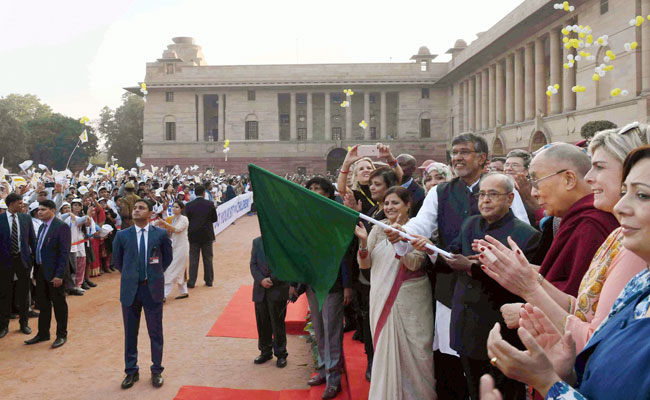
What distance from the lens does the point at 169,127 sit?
5409 cm

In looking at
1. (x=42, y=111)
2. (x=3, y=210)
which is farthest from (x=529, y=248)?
(x=42, y=111)

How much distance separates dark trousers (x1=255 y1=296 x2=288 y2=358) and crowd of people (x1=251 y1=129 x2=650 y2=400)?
3.84 ft

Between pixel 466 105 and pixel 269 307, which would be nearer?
pixel 269 307

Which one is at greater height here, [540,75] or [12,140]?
[540,75]

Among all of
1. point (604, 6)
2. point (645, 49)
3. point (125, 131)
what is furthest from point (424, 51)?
point (125, 131)

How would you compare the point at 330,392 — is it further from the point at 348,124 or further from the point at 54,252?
the point at 348,124

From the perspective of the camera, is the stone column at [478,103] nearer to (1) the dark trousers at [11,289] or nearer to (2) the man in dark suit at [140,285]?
(1) the dark trousers at [11,289]

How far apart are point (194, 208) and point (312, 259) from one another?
8.01 metres

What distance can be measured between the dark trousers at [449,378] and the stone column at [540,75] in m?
28.4

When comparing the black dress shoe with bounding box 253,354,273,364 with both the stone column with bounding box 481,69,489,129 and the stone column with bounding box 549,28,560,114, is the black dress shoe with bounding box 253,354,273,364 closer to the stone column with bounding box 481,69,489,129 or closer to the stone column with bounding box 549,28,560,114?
the stone column with bounding box 549,28,560,114

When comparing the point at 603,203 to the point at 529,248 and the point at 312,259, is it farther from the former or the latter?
the point at 312,259

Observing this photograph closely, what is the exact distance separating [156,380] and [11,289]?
3.92 metres

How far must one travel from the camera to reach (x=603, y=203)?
234cm

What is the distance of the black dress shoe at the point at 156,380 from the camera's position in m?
5.98
